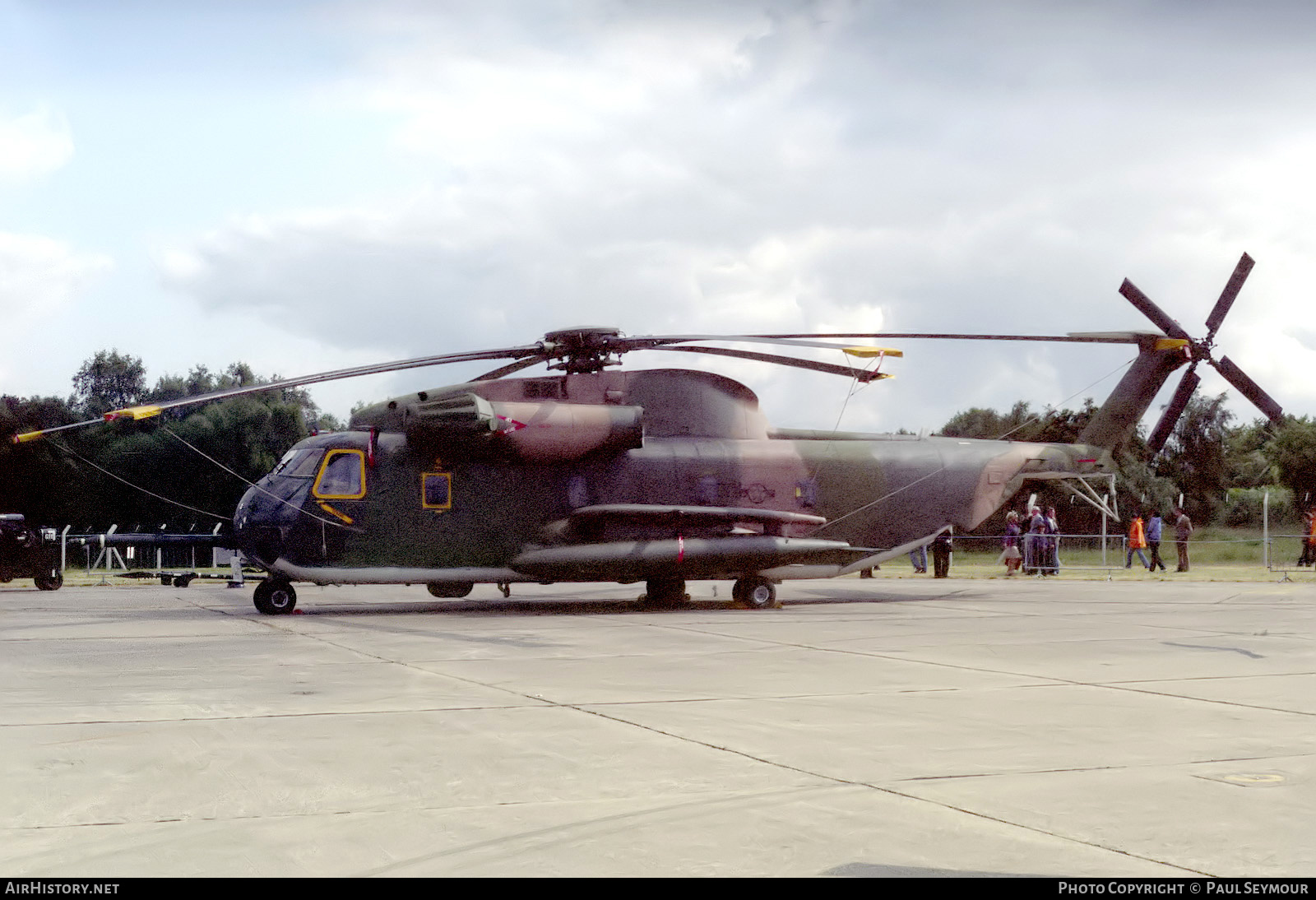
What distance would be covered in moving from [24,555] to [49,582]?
83 centimetres

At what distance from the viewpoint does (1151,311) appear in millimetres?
25516

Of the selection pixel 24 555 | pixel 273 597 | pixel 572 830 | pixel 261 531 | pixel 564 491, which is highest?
pixel 564 491

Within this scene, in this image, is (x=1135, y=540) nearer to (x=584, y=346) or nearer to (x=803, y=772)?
(x=584, y=346)

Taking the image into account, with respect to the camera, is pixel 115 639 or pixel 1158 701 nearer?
pixel 1158 701

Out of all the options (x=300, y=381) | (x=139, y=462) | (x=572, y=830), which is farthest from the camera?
(x=139, y=462)

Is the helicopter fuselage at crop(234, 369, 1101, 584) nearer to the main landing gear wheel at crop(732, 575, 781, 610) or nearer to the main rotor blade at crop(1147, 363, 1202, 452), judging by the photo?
the main landing gear wheel at crop(732, 575, 781, 610)

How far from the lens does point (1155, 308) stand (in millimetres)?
25484

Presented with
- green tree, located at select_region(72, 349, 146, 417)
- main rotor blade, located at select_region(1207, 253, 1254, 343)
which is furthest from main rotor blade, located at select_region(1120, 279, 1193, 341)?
green tree, located at select_region(72, 349, 146, 417)

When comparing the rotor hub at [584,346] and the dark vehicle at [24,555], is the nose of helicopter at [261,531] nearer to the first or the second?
the rotor hub at [584,346]

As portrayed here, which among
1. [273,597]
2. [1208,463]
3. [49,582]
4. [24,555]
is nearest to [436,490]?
[273,597]

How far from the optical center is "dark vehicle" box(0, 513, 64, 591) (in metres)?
26.8

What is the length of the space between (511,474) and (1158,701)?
11.9 meters
